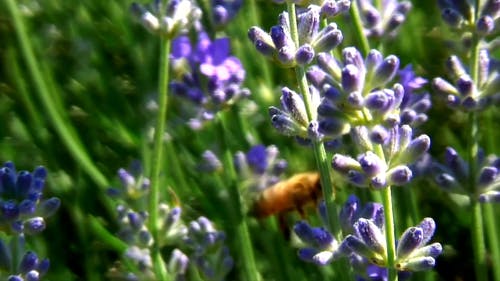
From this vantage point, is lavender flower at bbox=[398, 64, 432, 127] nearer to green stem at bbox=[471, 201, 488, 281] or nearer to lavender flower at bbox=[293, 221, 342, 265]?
green stem at bbox=[471, 201, 488, 281]

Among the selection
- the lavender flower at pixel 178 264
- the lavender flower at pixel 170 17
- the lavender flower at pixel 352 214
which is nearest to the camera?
the lavender flower at pixel 352 214

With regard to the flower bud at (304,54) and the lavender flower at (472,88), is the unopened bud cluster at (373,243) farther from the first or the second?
the lavender flower at (472,88)

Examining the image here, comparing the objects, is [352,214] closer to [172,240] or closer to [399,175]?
[399,175]

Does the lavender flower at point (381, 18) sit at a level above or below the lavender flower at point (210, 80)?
above

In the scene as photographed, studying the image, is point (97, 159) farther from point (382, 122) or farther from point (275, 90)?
point (382, 122)

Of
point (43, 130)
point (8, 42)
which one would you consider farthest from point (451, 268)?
point (8, 42)

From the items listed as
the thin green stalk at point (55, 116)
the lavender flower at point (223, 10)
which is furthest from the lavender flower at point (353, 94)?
the thin green stalk at point (55, 116)
